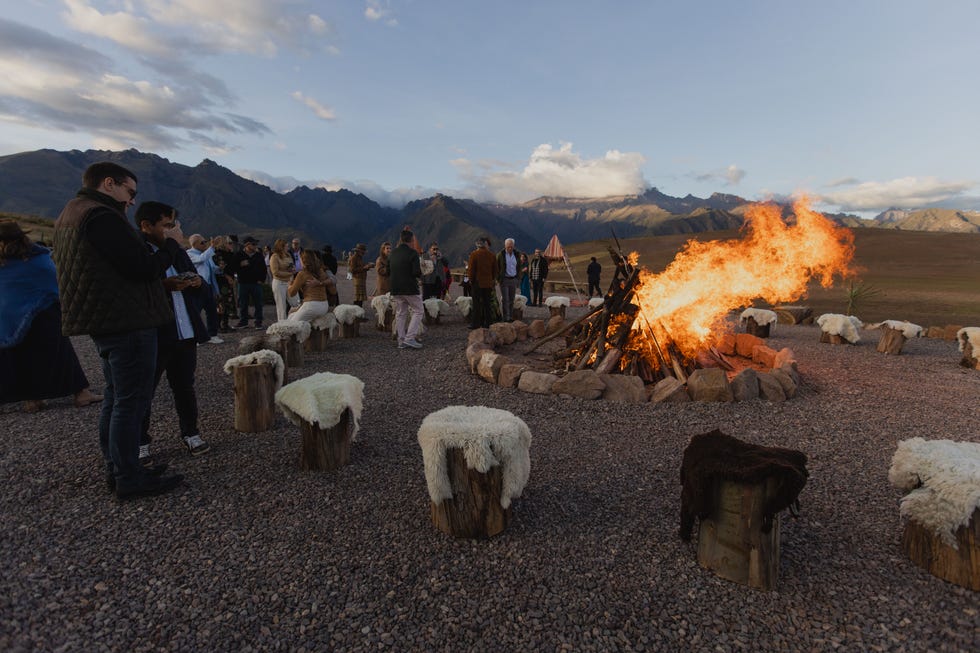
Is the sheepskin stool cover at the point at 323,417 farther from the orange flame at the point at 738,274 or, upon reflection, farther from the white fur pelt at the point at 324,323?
the white fur pelt at the point at 324,323

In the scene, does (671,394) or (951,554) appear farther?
(671,394)

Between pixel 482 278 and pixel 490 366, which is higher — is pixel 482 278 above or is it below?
above

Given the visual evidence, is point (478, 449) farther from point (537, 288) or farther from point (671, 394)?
point (537, 288)

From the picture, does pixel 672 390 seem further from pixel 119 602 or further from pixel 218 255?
pixel 218 255

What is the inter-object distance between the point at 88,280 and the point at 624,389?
5968 mm

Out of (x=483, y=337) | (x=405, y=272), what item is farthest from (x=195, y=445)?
(x=483, y=337)

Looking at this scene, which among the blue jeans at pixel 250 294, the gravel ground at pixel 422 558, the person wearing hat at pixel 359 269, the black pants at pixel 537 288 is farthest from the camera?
the black pants at pixel 537 288

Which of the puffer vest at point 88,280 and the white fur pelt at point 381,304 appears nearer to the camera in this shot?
the puffer vest at point 88,280

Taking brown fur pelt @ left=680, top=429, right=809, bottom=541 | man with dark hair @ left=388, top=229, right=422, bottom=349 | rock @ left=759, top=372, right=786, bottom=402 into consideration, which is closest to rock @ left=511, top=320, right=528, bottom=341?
man with dark hair @ left=388, top=229, right=422, bottom=349

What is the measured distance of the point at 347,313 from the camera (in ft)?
37.6

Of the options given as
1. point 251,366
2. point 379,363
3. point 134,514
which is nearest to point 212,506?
point 134,514

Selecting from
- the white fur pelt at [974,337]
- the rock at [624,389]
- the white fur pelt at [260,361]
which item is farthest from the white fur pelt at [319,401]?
the white fur pelt at [974,337]

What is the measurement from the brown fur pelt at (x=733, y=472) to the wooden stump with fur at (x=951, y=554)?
888mm

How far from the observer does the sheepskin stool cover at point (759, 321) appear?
470 inches
